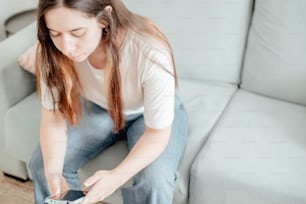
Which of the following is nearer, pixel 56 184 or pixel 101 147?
pixel 56 184

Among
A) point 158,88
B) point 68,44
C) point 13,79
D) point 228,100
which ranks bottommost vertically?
point 228,100

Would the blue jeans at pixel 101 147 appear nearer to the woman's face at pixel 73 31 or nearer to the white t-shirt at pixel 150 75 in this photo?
the white t-shirt at pixel 150 75

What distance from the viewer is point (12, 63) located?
1.50m

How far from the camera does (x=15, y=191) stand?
1699mm

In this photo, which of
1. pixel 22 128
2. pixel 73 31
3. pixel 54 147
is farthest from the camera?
pixel 22 128

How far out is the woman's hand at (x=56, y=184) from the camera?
4.02ft

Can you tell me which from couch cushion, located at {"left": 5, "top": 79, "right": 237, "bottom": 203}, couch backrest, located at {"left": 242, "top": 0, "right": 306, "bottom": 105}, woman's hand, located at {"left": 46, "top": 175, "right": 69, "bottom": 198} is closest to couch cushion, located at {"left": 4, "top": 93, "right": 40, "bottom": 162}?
couch cushion, located at {"left": 5, "top": 79, "right": 237, "bottom": 203}

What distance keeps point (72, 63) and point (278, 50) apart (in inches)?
27.9

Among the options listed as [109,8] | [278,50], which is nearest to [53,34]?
[109,8]

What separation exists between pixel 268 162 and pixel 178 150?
10.3 inches

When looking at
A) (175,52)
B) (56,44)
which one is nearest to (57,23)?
(56,44)

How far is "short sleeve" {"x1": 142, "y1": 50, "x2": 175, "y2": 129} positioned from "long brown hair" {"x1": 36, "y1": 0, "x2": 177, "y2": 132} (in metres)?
0.06

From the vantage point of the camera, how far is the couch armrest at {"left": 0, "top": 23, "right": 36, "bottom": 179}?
149 centimetres

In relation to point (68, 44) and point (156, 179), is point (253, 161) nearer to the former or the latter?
point (156, 179)
